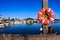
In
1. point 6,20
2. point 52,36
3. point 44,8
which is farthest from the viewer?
point 6,20

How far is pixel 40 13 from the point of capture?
26.8 ft

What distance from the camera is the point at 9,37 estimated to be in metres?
7.41

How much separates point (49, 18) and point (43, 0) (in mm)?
707

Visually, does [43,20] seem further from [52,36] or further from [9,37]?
[9,37]

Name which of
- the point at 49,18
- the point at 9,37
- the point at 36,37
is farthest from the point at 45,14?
the point at 9,37

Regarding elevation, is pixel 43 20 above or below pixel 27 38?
above

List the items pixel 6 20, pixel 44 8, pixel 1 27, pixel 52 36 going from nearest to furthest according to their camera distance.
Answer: pixel 52 36 < pixel 44 8 < pixel 1 27 < pixel 6 20

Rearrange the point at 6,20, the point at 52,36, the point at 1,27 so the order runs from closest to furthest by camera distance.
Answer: the point at 52,36 < the point at 1,27 < the point at 6,20

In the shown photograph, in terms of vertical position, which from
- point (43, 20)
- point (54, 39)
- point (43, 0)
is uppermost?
point (43, 0)

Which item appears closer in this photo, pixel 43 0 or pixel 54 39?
pixel 54 39

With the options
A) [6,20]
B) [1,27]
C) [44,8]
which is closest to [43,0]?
[44,8]

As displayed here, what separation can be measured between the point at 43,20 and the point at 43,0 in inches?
28.9

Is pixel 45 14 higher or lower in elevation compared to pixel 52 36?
higher

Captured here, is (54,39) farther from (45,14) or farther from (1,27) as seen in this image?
(1,27)
